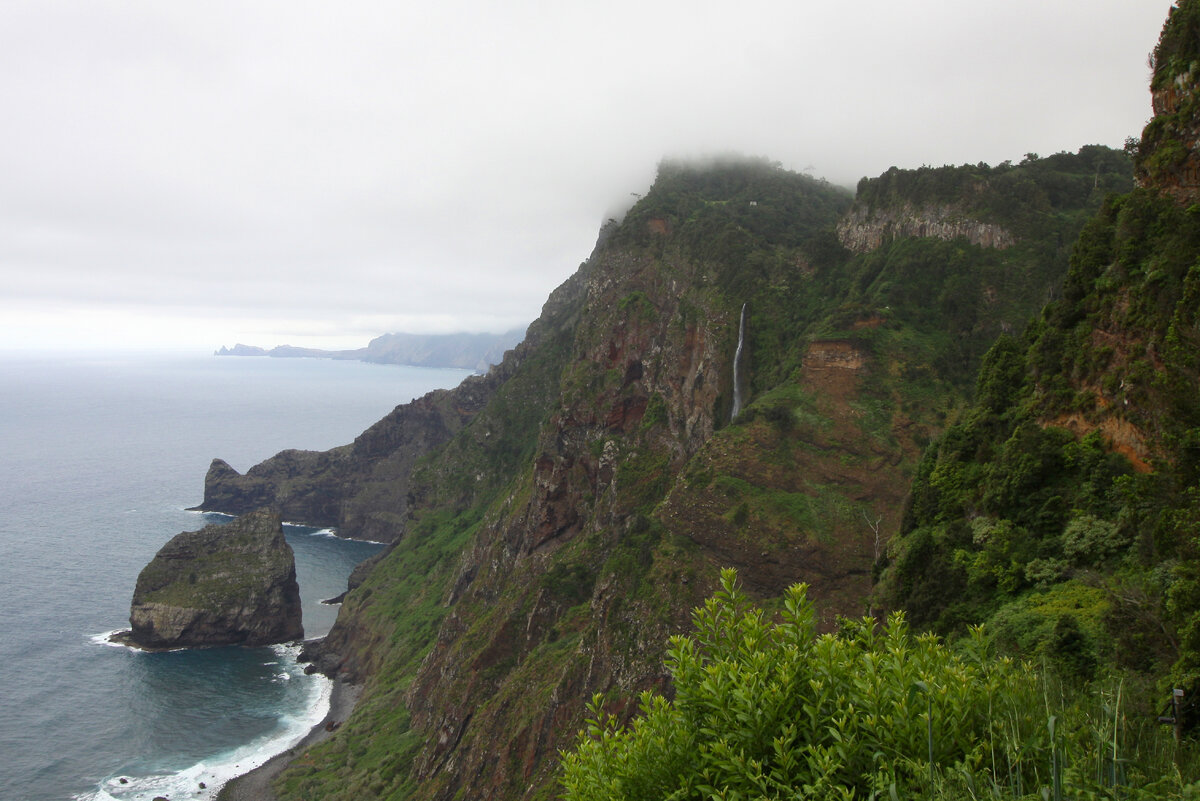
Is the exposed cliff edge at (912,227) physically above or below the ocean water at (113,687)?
above

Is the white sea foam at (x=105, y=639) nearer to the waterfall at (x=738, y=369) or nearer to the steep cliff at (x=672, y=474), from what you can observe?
the steep cliff at (x=672, y=474)

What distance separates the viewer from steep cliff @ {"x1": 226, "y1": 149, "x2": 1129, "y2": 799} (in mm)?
48312

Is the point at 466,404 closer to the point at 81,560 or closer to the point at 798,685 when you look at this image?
the point at 81,560

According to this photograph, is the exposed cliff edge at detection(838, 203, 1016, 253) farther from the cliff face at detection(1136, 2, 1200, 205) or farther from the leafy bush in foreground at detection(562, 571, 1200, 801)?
the leafy bush in foreground at detection(562, 571, 1200, 801)

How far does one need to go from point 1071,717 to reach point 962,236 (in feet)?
189

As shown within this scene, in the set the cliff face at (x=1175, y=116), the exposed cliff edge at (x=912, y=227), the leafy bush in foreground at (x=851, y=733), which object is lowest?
the leafy bush in foreground at (x=851, y=733)

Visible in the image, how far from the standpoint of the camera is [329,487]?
552ft

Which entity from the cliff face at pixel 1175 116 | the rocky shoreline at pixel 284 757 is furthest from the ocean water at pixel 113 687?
the cliff face at pixel 1175 116

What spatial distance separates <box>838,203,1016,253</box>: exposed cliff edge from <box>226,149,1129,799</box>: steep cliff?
4.97ft

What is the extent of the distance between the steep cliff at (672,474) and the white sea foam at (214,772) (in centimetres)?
610

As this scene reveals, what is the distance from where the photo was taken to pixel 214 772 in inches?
2773

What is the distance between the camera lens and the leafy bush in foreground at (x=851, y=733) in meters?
10.4

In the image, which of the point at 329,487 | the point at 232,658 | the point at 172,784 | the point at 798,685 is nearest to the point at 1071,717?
the point at 798,685

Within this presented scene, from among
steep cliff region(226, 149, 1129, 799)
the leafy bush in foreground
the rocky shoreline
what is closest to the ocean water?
the rocky shoreline
